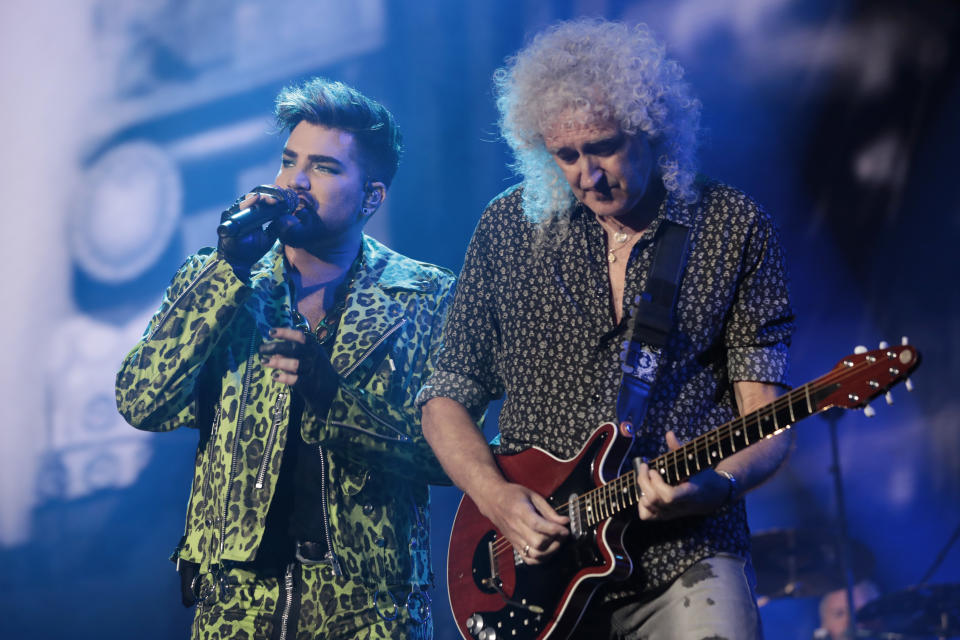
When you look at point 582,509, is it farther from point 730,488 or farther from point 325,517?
point 325,517

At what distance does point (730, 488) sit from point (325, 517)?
1392 mm

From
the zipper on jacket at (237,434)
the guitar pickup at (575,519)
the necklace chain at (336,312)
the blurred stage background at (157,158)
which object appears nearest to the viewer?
the guitar pickup at (575,519)

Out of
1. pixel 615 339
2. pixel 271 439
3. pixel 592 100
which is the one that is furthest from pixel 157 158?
pixel 615 339

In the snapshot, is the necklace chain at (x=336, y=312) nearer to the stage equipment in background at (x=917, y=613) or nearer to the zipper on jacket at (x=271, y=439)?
the zipper on jacket at (x=271, y=439)

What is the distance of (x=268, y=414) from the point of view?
116 inches

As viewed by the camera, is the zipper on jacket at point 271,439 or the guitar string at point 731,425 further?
the zipper on jacket at point 271,439

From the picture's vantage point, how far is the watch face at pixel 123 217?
427 cm

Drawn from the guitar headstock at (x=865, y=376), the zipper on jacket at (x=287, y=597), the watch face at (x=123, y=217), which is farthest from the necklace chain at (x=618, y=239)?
the watch face at (x=123, y=217)

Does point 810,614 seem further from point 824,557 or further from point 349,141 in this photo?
point 349,141

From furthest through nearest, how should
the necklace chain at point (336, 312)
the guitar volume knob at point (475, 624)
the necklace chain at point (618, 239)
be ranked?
the necklace chain at point (336, 312)
the necklace chain at point (618, 239)
the guitar volume knob at point (475, 624)

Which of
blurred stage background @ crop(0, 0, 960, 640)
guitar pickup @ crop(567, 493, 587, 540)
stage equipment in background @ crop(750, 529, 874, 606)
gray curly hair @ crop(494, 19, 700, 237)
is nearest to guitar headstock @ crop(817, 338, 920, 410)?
guitar pickup @ crop(567, 493, 587, 540)

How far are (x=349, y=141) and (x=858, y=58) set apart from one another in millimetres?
3008

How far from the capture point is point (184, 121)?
4332 millimetres

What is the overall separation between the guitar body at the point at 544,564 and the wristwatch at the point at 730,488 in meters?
0.23
